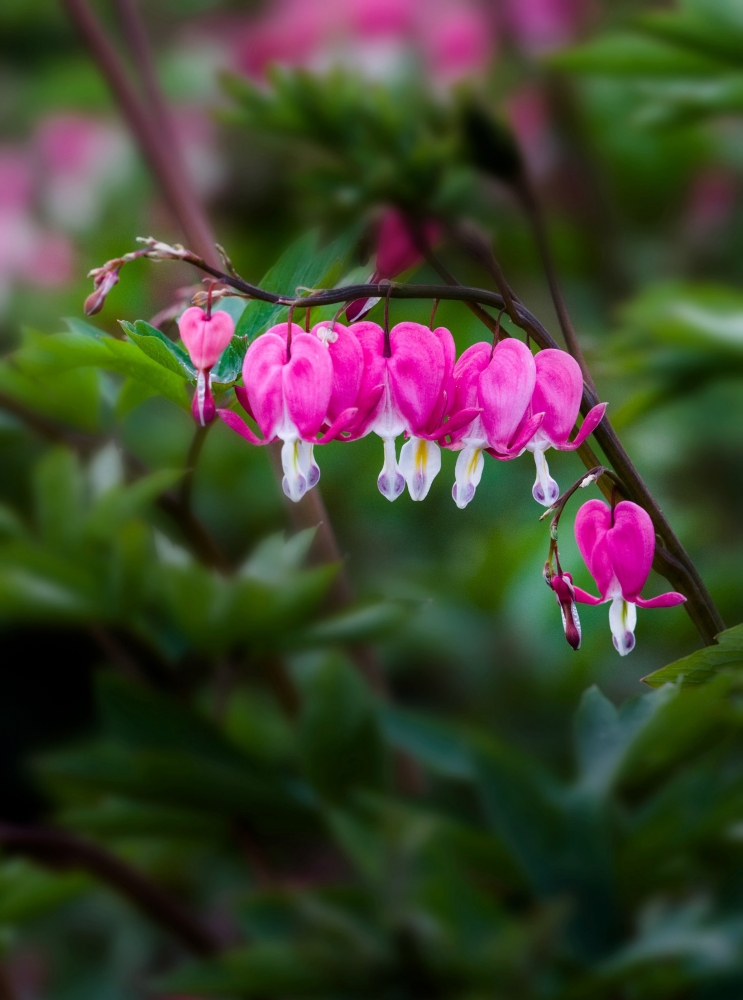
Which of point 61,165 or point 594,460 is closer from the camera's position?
point 594,460

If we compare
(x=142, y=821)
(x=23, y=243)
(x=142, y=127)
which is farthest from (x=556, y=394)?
(x=23, y=243)

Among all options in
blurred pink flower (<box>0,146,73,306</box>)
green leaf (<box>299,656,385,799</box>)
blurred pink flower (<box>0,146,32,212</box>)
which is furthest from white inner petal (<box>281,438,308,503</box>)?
blurred pink flower (<box>0,146,32,212</box>)

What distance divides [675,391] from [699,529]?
0.38 feet

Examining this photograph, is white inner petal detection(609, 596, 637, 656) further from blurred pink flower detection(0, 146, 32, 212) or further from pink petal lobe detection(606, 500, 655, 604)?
blurred pink flower detection(0, 146, 32, 212)

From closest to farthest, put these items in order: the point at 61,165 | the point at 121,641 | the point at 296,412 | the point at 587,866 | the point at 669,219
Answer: the point at 296,412, the point at 587,866, the point at 121,641, the point at 669,219, the point at 61,165

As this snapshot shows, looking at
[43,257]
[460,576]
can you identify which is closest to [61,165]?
[43,257]

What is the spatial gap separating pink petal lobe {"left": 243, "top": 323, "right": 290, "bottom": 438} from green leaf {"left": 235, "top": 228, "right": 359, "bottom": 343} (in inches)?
0.6

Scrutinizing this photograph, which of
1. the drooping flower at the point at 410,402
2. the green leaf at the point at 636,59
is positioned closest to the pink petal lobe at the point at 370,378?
the drooping flower at the point at 410,402

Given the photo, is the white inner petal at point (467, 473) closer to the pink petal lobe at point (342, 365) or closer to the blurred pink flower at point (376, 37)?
the pink petal lobe at point (342, 365)

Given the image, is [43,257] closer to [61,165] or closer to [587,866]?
[61,165]

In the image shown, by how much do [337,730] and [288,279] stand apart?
0.26 m

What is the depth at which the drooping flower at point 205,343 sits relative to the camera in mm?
289

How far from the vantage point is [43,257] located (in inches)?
42.4

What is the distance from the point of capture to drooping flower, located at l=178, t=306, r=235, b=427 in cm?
29
